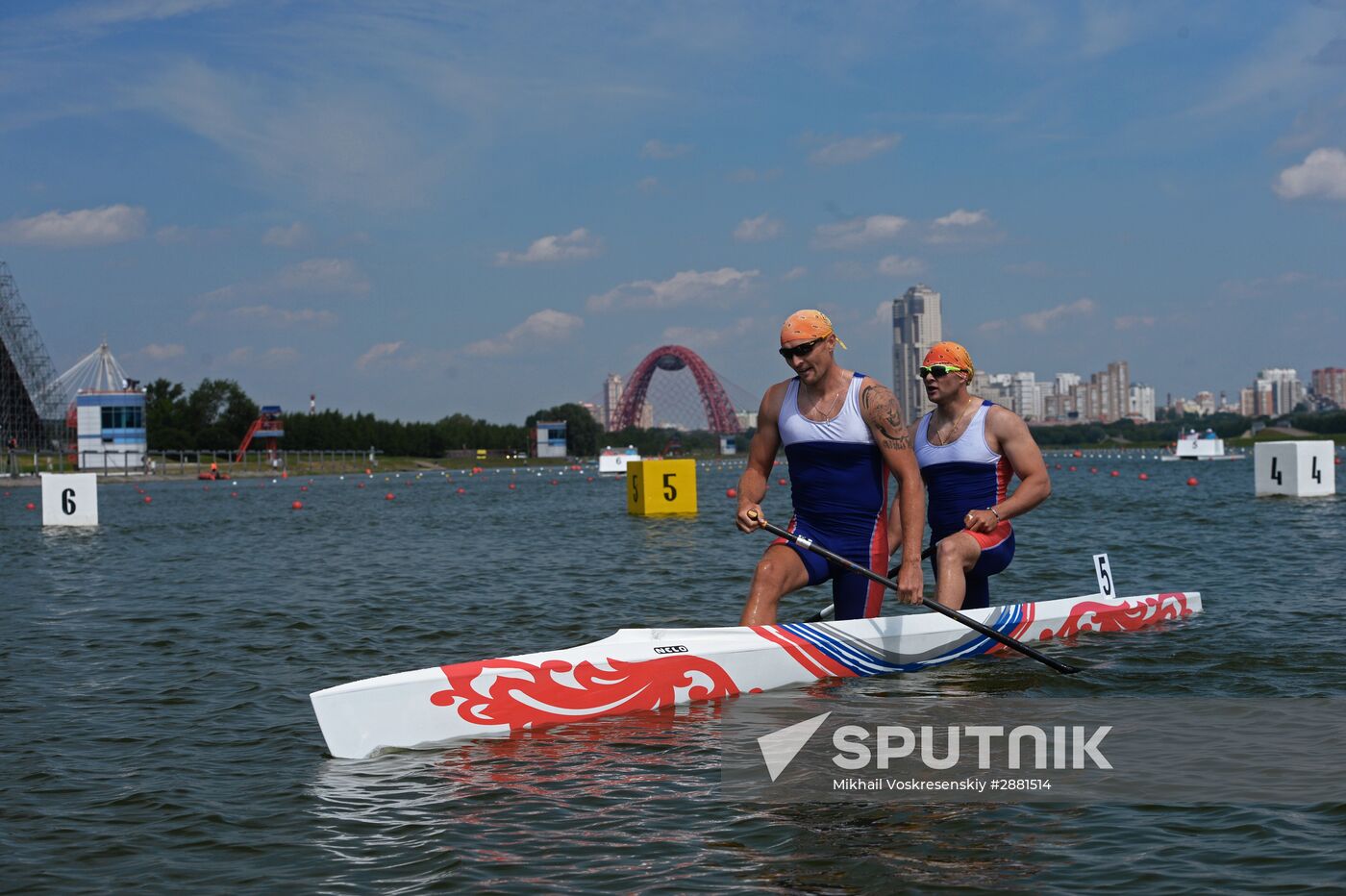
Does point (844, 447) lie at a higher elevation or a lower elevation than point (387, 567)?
higher

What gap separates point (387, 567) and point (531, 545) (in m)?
4.69

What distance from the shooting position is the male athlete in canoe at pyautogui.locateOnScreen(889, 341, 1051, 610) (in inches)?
337

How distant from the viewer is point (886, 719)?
7227 millimetres

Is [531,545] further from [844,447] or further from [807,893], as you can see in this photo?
[807,893]

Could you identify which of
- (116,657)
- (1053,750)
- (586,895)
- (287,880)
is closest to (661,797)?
(586,895)

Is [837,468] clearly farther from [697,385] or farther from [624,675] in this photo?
[697,385]

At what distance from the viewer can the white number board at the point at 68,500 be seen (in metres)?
33.7

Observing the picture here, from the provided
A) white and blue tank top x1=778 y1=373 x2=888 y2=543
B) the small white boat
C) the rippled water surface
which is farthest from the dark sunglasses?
the small white boat

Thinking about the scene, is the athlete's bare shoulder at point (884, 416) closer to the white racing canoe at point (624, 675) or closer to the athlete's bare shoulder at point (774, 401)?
the athlete's bare shoulder at point (774, 401)

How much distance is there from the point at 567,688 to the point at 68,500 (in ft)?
102

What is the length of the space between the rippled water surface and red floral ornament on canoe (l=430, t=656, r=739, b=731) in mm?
151

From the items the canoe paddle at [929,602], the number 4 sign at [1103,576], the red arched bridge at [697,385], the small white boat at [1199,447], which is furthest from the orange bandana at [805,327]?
the red arched bridge at [697,385]

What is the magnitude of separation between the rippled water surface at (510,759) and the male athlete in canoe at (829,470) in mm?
899

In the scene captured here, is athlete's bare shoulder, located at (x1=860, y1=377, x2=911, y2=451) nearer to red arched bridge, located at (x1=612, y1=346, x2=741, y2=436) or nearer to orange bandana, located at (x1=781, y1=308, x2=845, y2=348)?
orange bandana, located at (x1=781, y1=308, x2=845, y2=348)
